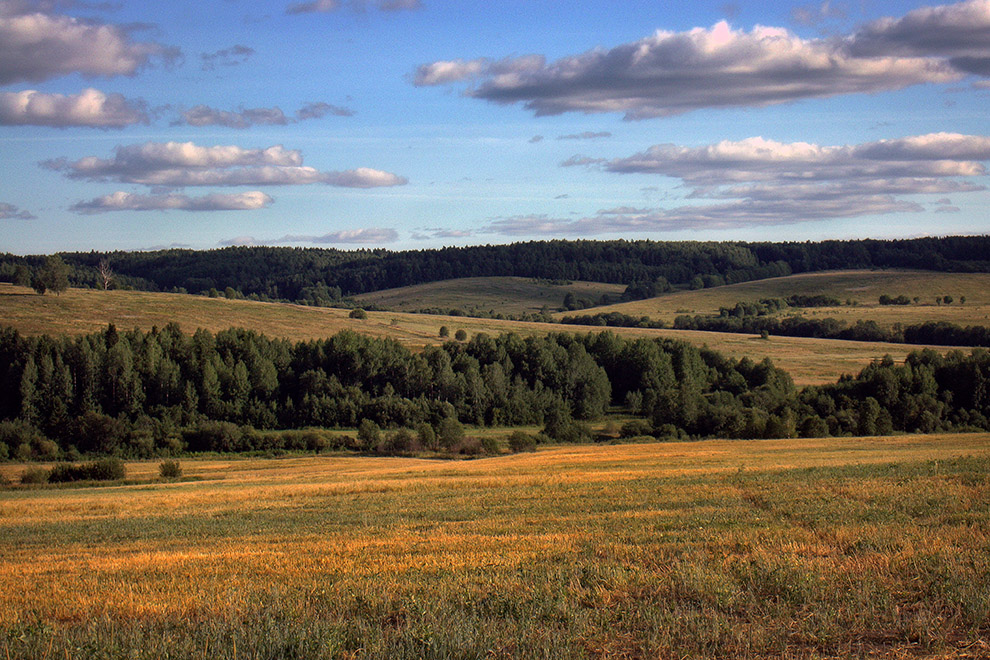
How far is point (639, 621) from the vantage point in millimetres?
9352

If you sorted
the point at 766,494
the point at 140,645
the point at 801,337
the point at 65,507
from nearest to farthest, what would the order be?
the point at 140,645 < the point at 766,494 < the point at 65,507 < the point at 801,337

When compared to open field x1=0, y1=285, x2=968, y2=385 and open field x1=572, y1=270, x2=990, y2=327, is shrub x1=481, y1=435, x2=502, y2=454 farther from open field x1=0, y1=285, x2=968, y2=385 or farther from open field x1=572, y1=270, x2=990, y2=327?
open field x1=572, y1=270, x2=990, y2=327

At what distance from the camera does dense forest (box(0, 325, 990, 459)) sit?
251 ft

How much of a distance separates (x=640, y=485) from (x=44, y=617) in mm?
20002

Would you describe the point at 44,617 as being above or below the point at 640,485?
above

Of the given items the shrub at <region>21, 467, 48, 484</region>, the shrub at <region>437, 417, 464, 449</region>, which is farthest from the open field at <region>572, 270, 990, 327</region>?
the shrub at <region>21, 467, 48, 484</region>

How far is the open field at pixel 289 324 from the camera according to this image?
102188 millimetres

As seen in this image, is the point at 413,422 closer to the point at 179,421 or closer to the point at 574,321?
the point at 179,421

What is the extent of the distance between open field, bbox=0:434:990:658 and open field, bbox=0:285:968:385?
274 ft

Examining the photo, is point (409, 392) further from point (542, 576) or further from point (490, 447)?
point (542, 576)

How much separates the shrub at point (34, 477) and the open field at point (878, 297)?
435ft

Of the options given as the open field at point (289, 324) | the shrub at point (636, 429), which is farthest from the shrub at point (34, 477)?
the shrub at point (636, 429)

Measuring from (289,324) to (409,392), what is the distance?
105ft

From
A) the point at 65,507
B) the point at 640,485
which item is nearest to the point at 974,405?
the point at 640,485
